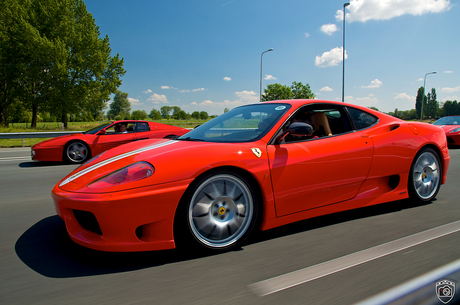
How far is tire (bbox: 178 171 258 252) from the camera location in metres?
2.28

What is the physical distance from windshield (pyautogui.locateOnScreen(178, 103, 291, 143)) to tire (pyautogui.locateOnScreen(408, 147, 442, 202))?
1.78 meters

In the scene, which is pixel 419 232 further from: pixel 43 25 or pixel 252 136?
pixel 43 25

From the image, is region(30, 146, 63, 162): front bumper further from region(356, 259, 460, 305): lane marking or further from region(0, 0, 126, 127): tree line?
region(0, 0, 126, 127): tree line

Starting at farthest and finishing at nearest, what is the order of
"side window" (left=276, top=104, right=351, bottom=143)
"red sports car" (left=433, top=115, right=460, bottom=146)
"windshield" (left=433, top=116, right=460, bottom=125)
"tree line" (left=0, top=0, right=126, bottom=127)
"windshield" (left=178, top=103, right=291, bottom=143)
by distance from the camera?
1. "tree line" (left=0, top=0, right=126, bottom=127)
2. "windshield" (left=433, top=116, right=460, bottom=125)
3. "red sports car" (left=433, top=115, right=460, bottom=146)
4. "side window" (left=276, top=104, right=351, bottom=143)
5. "windshield" (left=178, top=103, right=291, bottom=143)

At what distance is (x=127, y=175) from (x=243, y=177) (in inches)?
34.5

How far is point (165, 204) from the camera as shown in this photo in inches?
83.5

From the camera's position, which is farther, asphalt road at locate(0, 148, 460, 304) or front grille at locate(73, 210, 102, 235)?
front grille at locate(73, 210, 102, 235)

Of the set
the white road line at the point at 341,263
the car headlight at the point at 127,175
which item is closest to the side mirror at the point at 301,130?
the white road line at the point at 341,263

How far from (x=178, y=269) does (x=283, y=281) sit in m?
0.71

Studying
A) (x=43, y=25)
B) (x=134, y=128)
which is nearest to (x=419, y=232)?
(x=134, y=128)

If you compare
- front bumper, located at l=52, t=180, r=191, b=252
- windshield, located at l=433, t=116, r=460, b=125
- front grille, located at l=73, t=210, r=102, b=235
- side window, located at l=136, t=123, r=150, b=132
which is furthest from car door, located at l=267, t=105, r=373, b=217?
windshield, located at l=433, t=116, r=460, b=125

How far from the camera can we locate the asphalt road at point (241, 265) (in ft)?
5.85

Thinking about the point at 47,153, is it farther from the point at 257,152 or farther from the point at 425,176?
the point at 425,176

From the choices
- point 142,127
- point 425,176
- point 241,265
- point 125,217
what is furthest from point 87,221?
point 142,127
